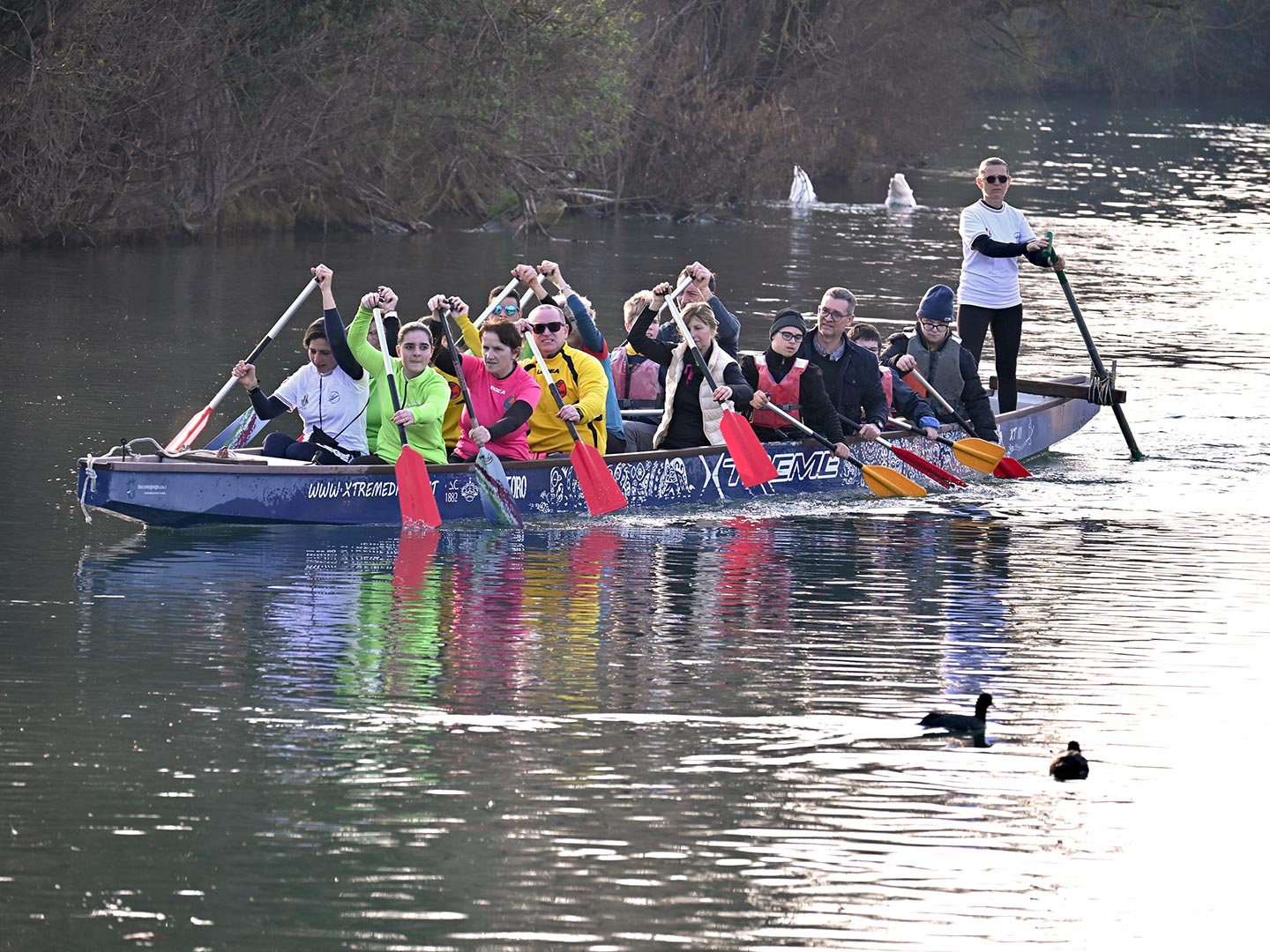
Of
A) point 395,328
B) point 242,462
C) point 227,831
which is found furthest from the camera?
point 395,328

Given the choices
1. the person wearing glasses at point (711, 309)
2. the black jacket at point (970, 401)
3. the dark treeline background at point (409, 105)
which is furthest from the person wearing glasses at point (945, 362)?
the dark treeline background at point (409, 105)

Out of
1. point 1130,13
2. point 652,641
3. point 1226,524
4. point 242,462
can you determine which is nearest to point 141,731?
point 652,641

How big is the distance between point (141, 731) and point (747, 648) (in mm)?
2983

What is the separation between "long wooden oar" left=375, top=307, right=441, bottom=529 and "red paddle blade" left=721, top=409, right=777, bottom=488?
2.07 meters

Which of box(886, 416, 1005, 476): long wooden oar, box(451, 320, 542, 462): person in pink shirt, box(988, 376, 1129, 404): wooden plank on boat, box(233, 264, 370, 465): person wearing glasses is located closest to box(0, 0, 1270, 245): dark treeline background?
box(988, 376, 1129, 404): wooden plank on boat

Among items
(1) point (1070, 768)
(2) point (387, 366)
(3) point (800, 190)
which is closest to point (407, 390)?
(2) point (387, 366)

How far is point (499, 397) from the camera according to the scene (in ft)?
42.2

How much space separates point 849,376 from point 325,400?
11.8 ft

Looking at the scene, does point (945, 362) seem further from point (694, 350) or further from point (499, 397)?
point (499, 397)

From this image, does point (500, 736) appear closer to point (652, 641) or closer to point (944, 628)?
point (652, 641)

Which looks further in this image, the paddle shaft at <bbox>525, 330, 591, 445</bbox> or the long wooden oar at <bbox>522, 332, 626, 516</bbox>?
the long wooden oar at <bbox>522, 332, 626, 516</bbox>

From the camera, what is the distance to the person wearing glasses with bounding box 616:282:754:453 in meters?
13.4

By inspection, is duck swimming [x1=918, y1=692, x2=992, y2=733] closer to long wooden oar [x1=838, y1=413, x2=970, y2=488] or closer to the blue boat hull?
the blue boat hull

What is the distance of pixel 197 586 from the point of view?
36.3 ft
